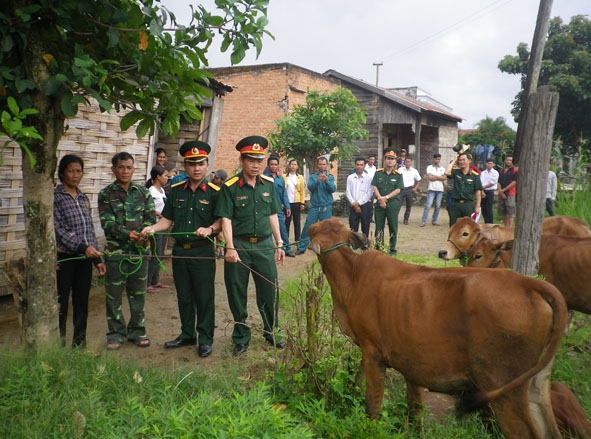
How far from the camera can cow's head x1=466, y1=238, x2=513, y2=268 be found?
533cm

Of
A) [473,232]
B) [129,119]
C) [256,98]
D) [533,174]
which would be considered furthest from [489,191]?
[129,119]

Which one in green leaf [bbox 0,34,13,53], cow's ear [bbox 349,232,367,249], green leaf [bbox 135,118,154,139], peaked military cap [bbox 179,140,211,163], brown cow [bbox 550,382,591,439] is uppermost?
green leaf [bbox 0,34,13,53]

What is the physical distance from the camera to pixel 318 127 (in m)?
14.6

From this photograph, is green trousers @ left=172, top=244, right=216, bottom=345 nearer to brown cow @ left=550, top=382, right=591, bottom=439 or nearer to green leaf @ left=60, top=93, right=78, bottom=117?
green leaf @ left=60, top=93, right=78, bottom=117

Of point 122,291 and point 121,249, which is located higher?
point 121,249

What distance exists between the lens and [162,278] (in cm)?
855

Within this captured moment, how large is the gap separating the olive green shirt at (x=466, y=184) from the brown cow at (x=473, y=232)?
9.83 feet

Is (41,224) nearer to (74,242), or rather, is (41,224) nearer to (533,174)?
(74,242)

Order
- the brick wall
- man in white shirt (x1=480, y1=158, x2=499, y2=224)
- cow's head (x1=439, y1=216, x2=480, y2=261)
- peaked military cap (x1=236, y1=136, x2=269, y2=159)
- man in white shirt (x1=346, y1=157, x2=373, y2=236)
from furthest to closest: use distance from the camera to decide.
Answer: the brick wall
man in white shirt (x1=480, y1=158, x2=499, y2=224)
man in white shirt (x1=346, y1=157, x2=373, y2=236)
cow's head (x1=439, y1=216, x2=480, y2=261)
peaked military cap (x1=236, y1=136, x2=269, y2=159)

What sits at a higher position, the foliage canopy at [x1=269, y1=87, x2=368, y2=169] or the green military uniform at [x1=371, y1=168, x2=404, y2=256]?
the foliage canopy at [x1=269, y1=87, x2=368, y2=169]

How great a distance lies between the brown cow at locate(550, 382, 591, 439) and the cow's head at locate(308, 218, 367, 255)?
171 centimetres

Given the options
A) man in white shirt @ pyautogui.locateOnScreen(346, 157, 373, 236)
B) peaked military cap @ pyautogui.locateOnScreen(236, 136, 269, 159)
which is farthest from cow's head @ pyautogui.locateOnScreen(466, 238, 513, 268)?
man in white shirt @ pyautogui.locateOnScreen(346, 157, 373, 236)

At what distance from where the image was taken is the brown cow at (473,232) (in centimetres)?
657

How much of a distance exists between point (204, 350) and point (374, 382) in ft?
7.22
